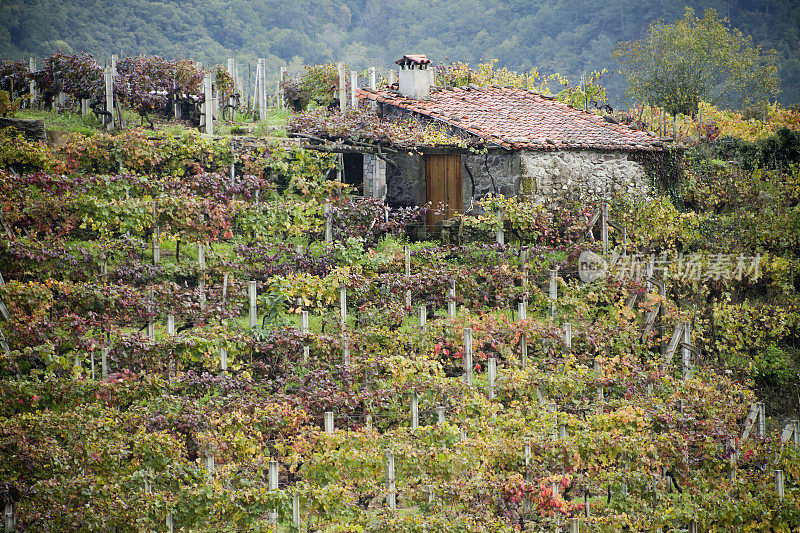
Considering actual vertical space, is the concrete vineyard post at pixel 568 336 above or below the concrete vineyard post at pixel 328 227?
below

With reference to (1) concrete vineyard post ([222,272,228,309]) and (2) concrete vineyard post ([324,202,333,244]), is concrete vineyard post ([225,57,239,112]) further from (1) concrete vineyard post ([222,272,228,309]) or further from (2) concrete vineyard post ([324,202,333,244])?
(1) concrete vineyard post ([222,272,228,309])

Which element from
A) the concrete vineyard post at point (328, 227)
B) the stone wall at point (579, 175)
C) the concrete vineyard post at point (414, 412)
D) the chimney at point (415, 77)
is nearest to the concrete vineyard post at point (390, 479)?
the concrete vineyard post at point (414, 412)

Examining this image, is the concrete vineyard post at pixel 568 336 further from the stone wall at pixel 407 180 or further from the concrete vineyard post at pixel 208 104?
the concrete vineyard post at pixel 208 104

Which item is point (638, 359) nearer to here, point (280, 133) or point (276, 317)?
point (276, 317)

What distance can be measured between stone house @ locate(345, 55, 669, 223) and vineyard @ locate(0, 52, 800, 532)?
2.95 feet

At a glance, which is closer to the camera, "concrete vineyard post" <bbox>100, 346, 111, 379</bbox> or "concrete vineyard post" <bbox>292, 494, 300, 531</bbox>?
"concrete vineyard post" <bbox>292, 494, 300, 531</bbox>

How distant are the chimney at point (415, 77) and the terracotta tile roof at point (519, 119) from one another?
0.24 meters

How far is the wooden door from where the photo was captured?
17.3 meters

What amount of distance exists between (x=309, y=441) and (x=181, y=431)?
5.41ft

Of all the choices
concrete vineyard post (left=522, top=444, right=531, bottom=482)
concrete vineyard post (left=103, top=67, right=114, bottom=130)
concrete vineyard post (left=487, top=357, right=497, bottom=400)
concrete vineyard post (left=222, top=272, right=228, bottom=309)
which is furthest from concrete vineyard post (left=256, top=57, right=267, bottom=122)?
concrete vineyard post (left=522, top=444, right=531, bottom=482)

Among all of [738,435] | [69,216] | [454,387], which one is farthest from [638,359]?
[69,216]

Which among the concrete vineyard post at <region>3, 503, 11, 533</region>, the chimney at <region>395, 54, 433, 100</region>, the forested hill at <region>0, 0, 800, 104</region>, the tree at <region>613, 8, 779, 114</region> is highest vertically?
the forested hill at <region>0, 0, 800, 104</region>

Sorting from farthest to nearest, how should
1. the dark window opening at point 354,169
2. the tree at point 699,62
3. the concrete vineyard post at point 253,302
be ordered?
the tree at point 699,62, the dark window opening at point 354,169, the concrete vineyard post at point 253,302

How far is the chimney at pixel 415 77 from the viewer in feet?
61.8
